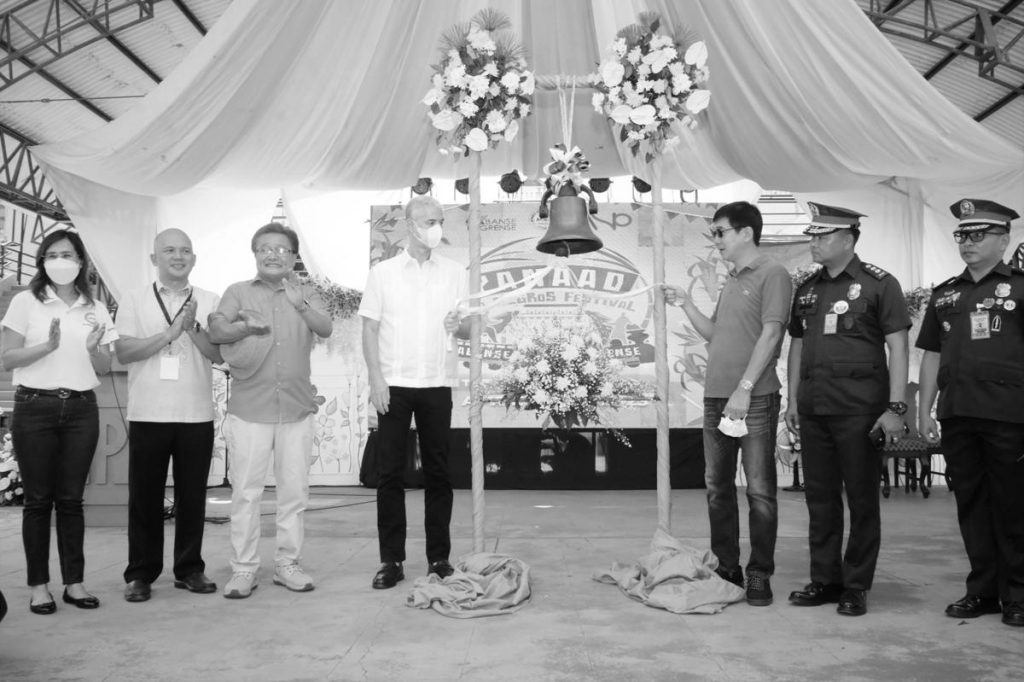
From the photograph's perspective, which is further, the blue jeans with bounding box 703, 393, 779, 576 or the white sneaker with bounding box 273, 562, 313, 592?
the white sneaker with bounding box 273, 562, 313, 592

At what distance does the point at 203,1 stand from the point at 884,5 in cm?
905

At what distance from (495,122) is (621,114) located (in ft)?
1.92

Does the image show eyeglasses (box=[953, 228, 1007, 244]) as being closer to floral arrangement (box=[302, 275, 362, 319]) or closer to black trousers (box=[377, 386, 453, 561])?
black trousers (box=[377, 386, 453, 561])

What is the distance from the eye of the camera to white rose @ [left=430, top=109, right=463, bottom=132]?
12.9ft

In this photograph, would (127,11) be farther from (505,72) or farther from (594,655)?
(594,655)

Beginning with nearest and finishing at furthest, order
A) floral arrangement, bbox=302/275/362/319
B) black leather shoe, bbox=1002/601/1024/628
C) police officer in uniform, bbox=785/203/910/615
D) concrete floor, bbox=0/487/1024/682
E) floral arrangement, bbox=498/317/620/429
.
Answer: concrete floor, bbox=0/487/1024/682 → black leather shoe, bbox=1002/601/1024/628 → police officer in uniform, bbox=785/203/910/615 → floral arrangement, bbox=498/317/620/429 → floral arrangement, bbox=302/275/362/319

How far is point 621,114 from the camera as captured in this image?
3.94 metres

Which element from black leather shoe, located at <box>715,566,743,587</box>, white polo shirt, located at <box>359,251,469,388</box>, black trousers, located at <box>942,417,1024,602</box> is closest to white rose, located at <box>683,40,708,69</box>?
white polo shirt, located at <box>359,251,469,388</box>

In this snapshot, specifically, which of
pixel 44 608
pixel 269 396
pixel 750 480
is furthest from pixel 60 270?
pixel 750 480

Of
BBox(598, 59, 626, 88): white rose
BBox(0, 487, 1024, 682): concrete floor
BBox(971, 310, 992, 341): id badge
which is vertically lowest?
BBox(0, 487, 1024, 682): concrete floor

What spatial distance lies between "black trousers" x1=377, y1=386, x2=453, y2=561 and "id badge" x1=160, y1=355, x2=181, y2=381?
926mm

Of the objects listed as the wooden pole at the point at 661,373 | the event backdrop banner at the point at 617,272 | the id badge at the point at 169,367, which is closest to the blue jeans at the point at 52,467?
the id badge at the point at 169,367

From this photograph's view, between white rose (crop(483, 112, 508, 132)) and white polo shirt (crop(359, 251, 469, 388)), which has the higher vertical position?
white rose (crop(483, 112, 508, 132))

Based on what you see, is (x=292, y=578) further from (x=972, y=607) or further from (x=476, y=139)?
(x=972, y=607)
